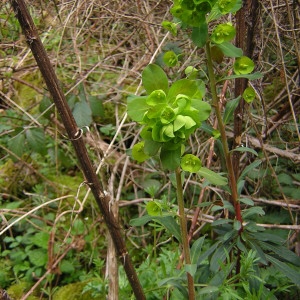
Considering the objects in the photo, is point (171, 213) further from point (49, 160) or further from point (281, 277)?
point (49, 160)

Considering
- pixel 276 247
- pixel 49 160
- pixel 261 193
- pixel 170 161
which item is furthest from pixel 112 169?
pixel 170 161

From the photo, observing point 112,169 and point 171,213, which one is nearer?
point 171,213

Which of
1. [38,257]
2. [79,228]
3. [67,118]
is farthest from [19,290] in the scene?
[67,118]

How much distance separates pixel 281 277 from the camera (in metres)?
1.51

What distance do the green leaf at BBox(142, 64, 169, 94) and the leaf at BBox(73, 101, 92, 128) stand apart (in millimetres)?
1122

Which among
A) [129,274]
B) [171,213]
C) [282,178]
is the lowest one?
[282,178]

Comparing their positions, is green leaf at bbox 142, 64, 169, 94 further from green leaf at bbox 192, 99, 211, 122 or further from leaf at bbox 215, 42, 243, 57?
leaf at bbox 215, 42, 243, 57

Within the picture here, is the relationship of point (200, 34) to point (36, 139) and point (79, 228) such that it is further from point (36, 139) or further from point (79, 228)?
point (79, 228)

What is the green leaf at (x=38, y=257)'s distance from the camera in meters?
2.02

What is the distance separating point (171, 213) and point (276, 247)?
0.49 m

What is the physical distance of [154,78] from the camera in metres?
0.97

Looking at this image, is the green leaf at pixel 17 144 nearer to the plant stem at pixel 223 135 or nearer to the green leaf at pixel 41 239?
the green leaf at pixel 41 239

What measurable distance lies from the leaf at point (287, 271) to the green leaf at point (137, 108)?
728 mm

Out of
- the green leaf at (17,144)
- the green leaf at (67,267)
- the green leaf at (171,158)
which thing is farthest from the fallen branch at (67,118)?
the green leaf at (17,144)
